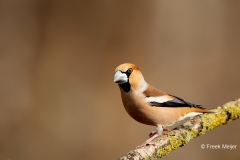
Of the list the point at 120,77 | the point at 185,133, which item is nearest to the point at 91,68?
the point at 185,133

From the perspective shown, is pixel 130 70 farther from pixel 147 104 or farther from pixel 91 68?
pixel 91 68

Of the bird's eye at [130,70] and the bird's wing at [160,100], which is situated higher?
the bird's eye at [130,70]

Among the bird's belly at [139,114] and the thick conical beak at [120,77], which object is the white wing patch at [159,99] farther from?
the thick conical beak at [120,77]

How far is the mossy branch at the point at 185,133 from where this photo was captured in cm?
124

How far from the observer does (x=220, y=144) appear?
2.85 meters

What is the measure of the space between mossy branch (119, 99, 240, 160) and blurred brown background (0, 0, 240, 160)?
1.28m

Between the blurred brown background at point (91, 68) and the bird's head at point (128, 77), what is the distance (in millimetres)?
1580

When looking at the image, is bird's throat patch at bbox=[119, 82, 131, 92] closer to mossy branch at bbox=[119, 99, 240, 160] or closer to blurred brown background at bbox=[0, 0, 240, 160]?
mossy branch at bbox=[119, 99, 240, 160]

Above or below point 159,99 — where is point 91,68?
above

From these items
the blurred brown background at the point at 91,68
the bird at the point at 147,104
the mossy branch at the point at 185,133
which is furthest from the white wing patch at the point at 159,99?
the blurred brown background at the point at 91,68

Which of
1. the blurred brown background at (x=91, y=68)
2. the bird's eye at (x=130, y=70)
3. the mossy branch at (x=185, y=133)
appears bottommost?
the mossy branch at (x=185, y=133)

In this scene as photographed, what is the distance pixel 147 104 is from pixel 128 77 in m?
0.15

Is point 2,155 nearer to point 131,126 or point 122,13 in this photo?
point 131,126

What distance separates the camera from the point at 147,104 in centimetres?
135
